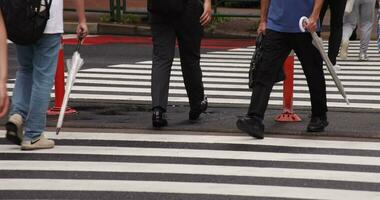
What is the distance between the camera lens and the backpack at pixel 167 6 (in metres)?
9.11

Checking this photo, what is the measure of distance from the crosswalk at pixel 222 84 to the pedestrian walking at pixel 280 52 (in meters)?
2.13

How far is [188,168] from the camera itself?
24.7 ft

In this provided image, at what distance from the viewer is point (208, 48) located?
1886cm

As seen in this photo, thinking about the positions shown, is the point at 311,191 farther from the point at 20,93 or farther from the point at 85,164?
the point at 20,93

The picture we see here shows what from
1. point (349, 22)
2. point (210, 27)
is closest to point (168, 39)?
point (349, 22)

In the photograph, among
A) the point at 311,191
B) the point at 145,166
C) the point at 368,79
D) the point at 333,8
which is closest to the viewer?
the point at 311,191

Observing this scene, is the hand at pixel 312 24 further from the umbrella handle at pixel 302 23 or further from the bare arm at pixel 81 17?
the bare arm at pixel 81 17

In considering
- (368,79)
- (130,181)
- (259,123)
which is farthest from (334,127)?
(368,79)

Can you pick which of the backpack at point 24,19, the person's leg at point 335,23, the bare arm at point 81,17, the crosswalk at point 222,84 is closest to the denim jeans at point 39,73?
the backpack at point 24,19

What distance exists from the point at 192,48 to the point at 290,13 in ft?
3.84

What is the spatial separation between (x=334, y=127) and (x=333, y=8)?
8.80 feet

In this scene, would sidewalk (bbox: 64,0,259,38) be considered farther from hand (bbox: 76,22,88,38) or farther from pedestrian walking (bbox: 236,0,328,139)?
hand (bbox: 76,22,88,38)

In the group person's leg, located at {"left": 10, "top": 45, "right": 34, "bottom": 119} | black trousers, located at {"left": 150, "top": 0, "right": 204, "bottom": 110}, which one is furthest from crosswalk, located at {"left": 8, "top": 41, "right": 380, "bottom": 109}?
person's leg, located at {"left": 10, "top": 45, "right": 34, "bottom": 119}

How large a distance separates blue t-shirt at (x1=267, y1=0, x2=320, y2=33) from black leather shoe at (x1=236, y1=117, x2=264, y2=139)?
2.56 feet
